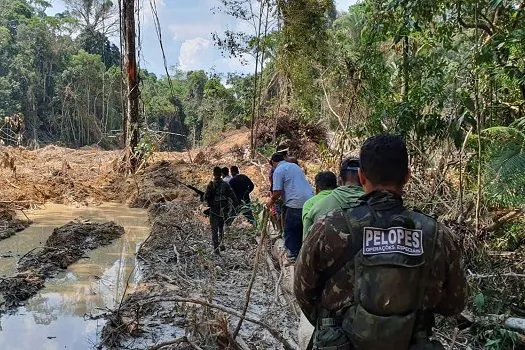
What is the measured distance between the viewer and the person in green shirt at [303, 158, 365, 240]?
10.4 feet

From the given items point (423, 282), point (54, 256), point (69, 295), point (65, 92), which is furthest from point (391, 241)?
point (65, 92)

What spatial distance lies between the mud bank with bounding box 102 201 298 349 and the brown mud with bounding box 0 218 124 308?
116 cm

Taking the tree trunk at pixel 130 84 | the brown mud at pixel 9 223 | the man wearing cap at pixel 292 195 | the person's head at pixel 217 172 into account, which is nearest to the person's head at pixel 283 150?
the man wearing cap at pixel 292 195

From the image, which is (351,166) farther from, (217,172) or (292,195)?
(217,172)

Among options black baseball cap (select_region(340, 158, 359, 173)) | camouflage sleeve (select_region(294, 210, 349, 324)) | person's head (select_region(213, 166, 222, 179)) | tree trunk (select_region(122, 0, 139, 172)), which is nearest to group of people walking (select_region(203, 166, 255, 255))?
person's head (select_region(213, 166, 222, 179))

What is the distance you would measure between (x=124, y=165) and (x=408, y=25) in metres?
13.6

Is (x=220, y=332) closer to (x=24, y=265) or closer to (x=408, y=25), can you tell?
(x=408, y=25)

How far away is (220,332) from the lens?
168 inches

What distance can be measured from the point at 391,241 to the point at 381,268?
0.10 m

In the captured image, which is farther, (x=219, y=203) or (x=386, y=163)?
(x=219, y=203)

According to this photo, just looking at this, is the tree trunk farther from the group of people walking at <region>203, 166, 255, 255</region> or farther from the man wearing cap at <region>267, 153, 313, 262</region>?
the man wearing cap at <region>267, 153, 313, 262</region>

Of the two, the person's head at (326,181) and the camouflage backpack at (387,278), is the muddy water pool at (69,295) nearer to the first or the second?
the person's head at (326,181)

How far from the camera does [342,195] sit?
10.6 feet

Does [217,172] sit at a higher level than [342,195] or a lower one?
lower
